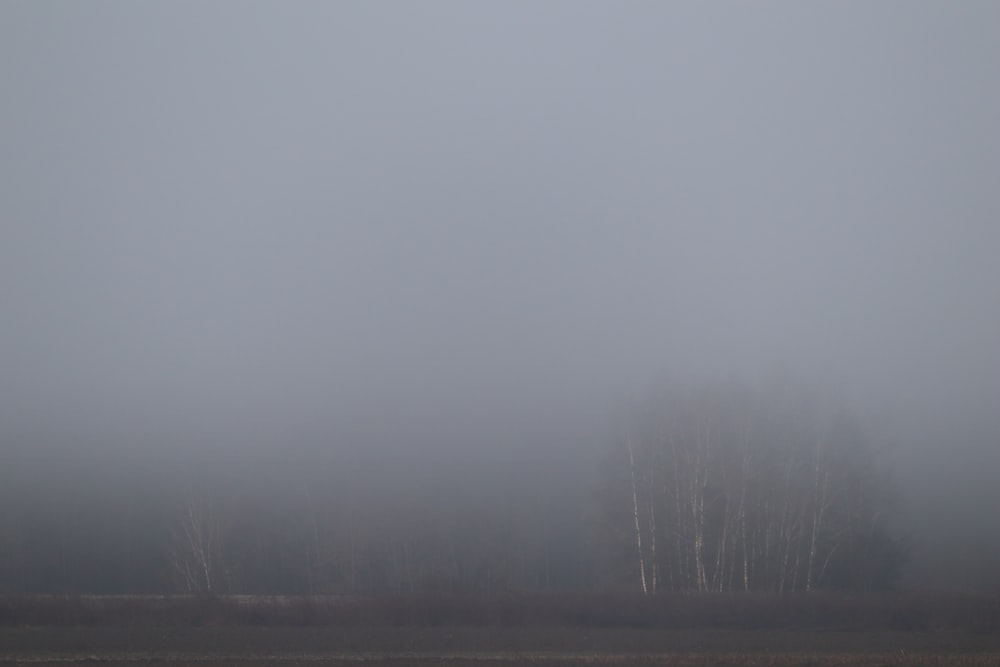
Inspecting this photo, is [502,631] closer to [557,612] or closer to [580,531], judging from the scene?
[557,612]

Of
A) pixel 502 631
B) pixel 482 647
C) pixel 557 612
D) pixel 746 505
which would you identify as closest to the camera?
pixel 482 647

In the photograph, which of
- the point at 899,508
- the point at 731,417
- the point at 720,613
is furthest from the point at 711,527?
the point at 899,508

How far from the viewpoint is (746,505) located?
130ft

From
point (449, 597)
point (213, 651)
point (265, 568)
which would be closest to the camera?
point (213, 651)

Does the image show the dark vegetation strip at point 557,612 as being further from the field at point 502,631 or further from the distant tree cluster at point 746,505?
the distant tree cluster at point 746,505

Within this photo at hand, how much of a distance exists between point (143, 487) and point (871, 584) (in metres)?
44.5

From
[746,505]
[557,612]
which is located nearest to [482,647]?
[557,612]

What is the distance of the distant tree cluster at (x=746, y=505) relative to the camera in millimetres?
39250

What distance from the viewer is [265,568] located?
48.5 metres

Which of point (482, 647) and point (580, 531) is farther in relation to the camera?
point (580, 531)

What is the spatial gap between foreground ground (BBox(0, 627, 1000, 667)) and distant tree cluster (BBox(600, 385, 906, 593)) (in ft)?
35.5

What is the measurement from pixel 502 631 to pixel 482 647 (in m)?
3.66

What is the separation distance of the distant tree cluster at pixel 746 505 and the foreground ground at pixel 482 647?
1083 cm

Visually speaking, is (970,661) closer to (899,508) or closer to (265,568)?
(899,508)
